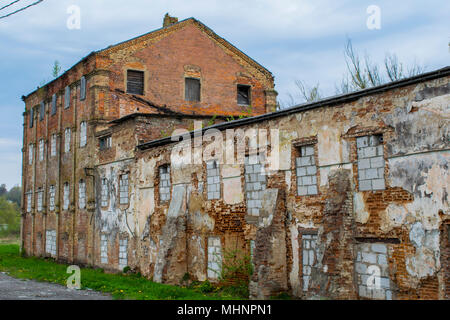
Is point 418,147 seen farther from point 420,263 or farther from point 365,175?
point 420,263

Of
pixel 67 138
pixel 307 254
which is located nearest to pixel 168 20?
pixel 67 138

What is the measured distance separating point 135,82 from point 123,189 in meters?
6.26

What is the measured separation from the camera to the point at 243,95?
27172mm

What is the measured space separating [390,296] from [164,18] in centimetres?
2145

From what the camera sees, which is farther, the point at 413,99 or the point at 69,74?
the point at 69,74

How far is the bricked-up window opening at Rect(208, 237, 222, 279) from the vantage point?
1545 centimetres

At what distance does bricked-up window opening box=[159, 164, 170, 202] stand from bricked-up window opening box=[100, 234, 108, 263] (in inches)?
186

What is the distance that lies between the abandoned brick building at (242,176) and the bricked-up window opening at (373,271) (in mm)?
29

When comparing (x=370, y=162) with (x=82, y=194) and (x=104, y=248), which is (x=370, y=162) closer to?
(x=104, y=248)

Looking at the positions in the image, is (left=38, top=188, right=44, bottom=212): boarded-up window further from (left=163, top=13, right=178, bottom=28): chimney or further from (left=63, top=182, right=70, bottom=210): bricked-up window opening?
(left=163, top=13, right=178, bottom=28): chimney

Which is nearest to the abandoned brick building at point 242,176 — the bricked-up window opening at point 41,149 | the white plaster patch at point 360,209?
the white plaster patch at point 360,209

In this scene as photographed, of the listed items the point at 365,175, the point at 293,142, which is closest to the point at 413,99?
the point at 365,175

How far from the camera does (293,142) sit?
13328mm

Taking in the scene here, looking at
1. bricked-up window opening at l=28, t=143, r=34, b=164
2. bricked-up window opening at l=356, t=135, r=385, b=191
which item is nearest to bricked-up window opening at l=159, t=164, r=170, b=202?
bricked-up window opening at l=356, t=135, r=385, b=191
